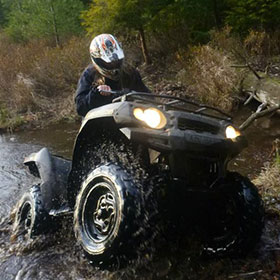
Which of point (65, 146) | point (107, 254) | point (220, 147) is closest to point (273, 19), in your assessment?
point (65, 146)

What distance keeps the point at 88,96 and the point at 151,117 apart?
1.28 m

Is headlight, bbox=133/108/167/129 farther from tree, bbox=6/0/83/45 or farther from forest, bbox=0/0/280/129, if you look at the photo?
tree, bbox=6/0/83/45

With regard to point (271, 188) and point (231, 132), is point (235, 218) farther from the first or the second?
point (271, 188)

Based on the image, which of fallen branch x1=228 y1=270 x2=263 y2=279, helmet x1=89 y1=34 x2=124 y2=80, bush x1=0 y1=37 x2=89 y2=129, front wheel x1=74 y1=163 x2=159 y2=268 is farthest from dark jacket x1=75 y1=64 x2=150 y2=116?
bush x1=0 y1=37 x2=89 y2=129

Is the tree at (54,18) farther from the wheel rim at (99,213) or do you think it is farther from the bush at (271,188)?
the wheel rim at (99,213)

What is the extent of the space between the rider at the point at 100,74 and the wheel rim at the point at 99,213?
45.0 inches

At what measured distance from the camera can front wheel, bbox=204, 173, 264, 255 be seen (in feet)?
9.75

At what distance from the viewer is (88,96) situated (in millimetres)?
3832

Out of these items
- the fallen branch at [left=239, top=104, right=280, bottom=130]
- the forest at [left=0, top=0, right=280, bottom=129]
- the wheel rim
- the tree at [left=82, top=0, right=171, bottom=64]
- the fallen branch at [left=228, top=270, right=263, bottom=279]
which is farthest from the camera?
the tree at [left=82, top=0, right=171, bottom=64]

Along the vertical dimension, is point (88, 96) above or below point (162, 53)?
above

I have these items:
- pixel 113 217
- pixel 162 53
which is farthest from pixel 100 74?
pixel 162 53

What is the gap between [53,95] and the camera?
13.8m

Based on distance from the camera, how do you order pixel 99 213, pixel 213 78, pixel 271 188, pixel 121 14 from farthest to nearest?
1. pixel 121 14
2. pixel 213 78
3. pixel 271 188
4. pixel 99 213

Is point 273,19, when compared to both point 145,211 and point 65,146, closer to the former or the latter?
point 65,146
